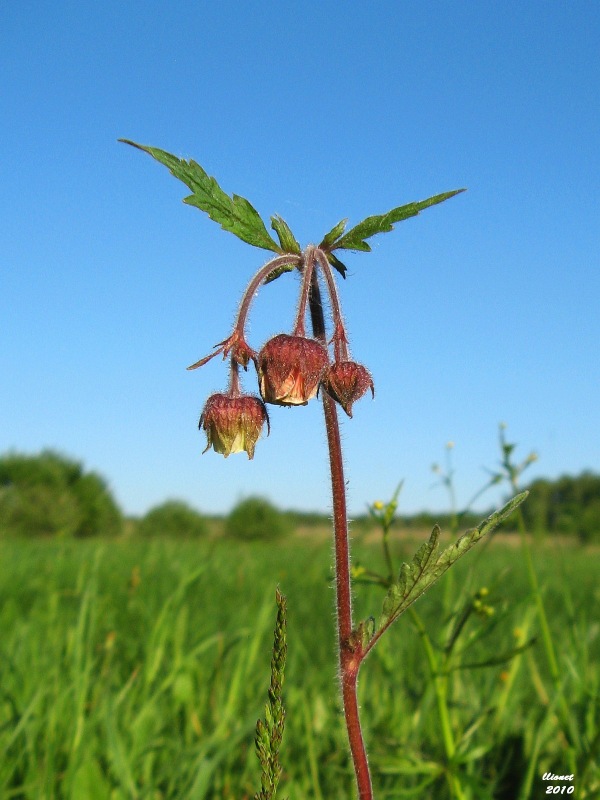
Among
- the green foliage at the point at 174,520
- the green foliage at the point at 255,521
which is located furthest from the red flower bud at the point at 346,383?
the green foliage at the point at 174,520

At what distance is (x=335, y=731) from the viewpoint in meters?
1.94

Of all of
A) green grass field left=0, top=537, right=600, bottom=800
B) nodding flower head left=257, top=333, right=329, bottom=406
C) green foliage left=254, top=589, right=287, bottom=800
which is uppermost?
nodding flower head left=257, top=333, right=329, bottom=406

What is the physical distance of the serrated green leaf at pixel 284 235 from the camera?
1195mm

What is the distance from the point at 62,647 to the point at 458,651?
51.9 inches

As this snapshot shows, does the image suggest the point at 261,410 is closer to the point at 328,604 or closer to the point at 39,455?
the point at 328,604

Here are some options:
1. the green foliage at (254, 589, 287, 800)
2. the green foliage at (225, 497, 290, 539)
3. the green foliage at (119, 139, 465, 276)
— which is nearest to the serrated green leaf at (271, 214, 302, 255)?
the green foliage at (119, 139, 465, 276)

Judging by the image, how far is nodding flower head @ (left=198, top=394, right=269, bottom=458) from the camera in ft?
4.04

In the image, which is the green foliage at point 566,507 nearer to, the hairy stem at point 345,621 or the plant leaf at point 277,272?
the hairy stem at point 345,621

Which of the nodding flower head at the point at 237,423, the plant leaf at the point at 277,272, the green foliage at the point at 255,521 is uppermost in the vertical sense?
the green foliage at the point at 255,521

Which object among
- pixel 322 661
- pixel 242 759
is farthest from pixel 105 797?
pixel 322 661

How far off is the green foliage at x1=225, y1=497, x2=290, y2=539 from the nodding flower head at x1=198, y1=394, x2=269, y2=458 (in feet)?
60.8

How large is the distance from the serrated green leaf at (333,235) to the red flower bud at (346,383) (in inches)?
8.1

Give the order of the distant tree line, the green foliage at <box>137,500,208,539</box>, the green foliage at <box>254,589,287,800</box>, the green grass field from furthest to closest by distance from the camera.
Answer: the green foliage at <box>137,500,208,539</box> < the distant tree line < the green grass field < the green foliage at <box>254,589,287,800</box>

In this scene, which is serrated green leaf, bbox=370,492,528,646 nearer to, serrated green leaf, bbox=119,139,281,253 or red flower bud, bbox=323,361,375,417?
red flower bud, bbox=323,361,375,417
